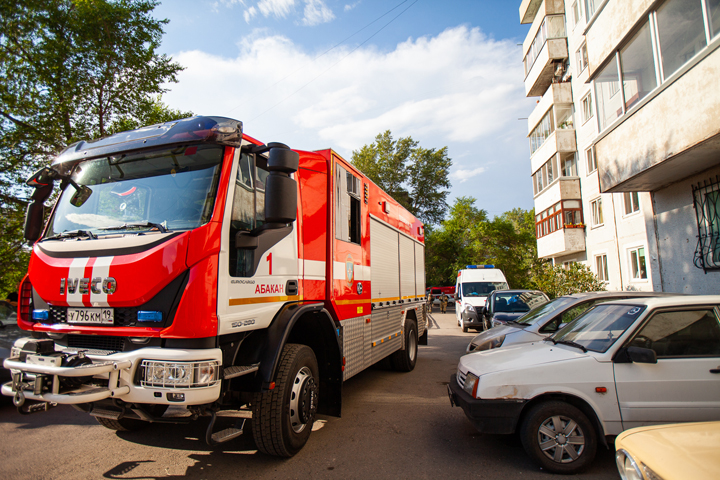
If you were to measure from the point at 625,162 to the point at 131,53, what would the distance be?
1450 cm

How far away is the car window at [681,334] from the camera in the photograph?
362 cm

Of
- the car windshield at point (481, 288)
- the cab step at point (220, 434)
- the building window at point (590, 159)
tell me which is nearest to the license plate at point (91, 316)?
the cab step at point (220, 434)

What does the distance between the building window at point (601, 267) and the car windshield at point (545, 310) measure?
10984 millimetres

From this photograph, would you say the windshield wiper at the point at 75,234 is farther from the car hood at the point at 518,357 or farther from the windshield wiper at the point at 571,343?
the windshield wiper at the point at 571,343

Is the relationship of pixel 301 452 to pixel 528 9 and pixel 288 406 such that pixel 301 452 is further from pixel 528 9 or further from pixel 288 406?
pixel 528 9

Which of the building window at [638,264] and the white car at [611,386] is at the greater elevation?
the building window at [638,264]

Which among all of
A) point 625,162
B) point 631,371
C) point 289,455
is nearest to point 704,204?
point 625,162

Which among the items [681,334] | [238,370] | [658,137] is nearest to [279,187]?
[238,370]

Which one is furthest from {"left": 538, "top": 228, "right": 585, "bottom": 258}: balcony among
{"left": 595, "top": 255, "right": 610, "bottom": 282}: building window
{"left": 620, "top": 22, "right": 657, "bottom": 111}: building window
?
{"left": 620, "top": 22, "right": 657, "bottom": 111}: building window

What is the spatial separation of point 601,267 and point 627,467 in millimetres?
17179

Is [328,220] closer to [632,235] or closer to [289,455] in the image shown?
[289,455]

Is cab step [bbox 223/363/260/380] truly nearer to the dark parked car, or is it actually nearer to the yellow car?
the yellow car

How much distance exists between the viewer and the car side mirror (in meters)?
3.42

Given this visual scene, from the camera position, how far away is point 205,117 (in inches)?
135
